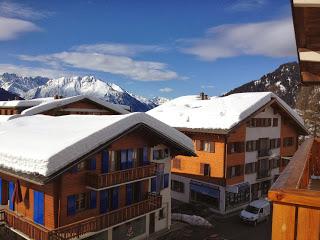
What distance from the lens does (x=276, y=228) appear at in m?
2.07

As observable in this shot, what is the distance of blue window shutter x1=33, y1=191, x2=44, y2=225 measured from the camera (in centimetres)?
2083

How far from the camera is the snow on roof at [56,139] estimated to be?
1784 cm

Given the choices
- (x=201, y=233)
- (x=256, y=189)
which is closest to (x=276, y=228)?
(x=201, y=233)

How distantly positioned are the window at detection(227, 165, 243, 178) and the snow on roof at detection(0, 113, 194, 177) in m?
11.4

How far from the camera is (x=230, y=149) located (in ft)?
121

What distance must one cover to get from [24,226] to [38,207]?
133cm

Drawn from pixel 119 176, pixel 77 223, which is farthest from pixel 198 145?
pixel 77 223

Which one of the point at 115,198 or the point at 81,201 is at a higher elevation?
the point at 81,201

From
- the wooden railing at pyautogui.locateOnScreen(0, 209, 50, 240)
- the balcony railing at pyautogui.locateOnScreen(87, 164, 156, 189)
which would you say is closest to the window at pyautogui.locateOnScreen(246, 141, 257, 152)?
the balcony railing at pyautogui.locateOnScreen(87, 164, 156, 189)

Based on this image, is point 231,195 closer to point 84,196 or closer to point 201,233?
point 201,233

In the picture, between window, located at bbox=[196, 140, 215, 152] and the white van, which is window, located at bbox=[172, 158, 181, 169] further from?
the white van

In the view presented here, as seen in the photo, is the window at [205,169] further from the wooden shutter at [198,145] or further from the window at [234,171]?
the window at [234,171]

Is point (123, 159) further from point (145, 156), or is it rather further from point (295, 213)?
point (295, 213)

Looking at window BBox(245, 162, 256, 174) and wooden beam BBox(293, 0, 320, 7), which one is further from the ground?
wooden beam BBox(293, 0, 320, 7)
